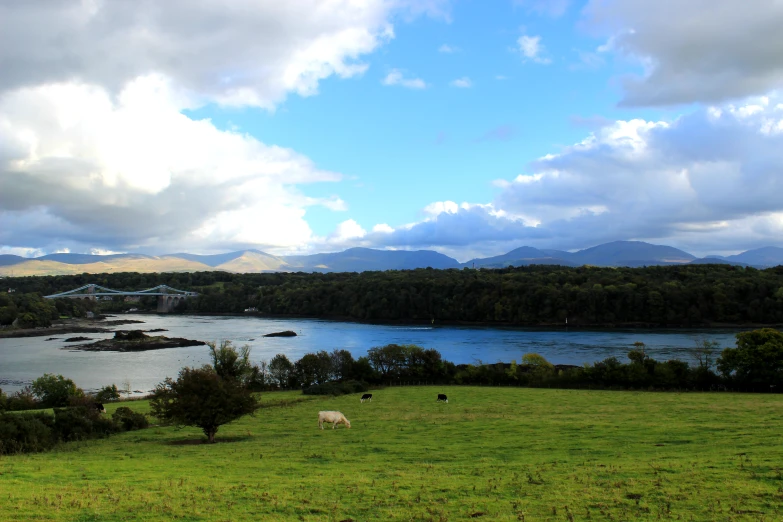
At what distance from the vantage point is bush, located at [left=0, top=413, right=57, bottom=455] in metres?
18.3

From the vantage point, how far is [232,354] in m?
38.9

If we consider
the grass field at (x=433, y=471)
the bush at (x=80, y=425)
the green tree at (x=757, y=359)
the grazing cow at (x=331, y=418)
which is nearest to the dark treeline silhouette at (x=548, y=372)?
the green tree at (x=757, y=359)

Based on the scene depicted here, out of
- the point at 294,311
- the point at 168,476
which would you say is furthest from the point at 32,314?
the point at 168,476

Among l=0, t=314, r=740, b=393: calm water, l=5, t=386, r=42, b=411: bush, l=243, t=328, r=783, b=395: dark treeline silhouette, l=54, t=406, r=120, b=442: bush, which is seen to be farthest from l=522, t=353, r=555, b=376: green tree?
l=5, t=386, r=42, b=411: bush

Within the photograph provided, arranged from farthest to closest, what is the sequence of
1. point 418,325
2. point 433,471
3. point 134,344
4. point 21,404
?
point 418,325 → point 134,344 → point 21,404 → point 433,471

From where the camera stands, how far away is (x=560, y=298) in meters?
105

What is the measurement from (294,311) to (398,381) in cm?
10155

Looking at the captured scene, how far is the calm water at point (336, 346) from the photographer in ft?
190

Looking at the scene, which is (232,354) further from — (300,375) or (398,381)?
(398,381)

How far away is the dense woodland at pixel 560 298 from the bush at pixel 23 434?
9666cm

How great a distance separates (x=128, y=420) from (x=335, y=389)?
52.9 ft

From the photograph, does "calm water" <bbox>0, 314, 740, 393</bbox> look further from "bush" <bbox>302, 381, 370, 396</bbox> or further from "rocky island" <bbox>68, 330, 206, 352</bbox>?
"bush" <bbox>302, 381, 370, 396</bbox>

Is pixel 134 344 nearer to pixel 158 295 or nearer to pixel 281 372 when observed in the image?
pixel 281 372

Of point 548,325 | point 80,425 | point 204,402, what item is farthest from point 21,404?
point 548,325
